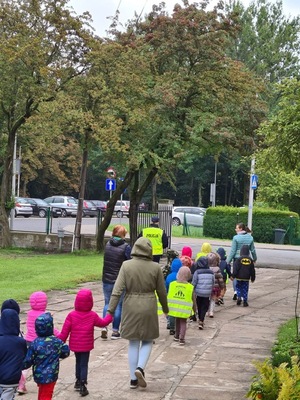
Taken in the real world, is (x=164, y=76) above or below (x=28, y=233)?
above

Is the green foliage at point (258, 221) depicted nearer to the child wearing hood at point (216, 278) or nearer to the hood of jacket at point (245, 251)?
the hood of jacket at point (245, 251)

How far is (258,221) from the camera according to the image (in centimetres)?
3738

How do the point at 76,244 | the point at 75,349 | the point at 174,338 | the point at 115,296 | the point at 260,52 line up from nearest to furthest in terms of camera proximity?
the point at 75,349, the point at 115,296, the point at 174,338, the point at 76,244, the point at 260,52

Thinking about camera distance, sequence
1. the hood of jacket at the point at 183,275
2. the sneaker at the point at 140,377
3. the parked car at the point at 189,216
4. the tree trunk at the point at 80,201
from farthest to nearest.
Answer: the parked car at the point at 189,216 < the tree trunk at the point at 80,201 < the hood of jacket at the point at 183,275 < the sneaker at the point at 140,377

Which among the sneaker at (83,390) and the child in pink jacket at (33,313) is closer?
the sneaker at (83,390)

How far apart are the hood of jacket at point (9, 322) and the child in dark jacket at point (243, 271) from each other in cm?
840

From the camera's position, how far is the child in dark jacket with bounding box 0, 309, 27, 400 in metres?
5.96

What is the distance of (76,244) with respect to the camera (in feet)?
87.3

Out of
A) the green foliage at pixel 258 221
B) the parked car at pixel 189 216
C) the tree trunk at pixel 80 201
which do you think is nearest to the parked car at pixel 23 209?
the parked car at pixel 189 216

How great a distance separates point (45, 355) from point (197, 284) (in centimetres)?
514

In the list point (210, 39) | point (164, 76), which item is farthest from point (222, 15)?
point (164, 76)

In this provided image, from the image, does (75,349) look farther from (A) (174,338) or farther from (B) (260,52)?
(B) (260,52)

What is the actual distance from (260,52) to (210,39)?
114 ft

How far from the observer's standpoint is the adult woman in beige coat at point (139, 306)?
25.0 feet
